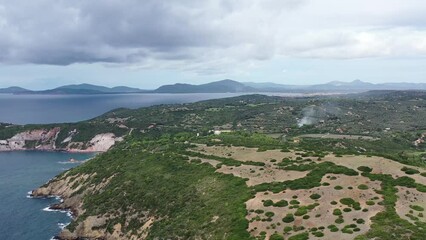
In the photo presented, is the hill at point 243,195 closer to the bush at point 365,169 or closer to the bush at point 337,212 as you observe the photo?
the bush at point 365,169

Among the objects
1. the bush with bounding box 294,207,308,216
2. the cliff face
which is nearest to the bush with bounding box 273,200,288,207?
the bush with bounding box 294,207,308,216

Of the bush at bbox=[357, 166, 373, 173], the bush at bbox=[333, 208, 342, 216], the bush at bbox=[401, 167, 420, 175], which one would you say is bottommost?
the bush at bbox=[333, 208, 342, 216]

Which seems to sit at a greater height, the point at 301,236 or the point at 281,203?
the point at 281,203

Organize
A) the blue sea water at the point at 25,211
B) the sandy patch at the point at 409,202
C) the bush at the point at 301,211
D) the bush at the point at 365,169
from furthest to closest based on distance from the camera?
the blue sea water at the point at 25,211 → the bush at the point at 365,169 → the bush at the point at 301,211 → the sandy patch at the point at 409,202

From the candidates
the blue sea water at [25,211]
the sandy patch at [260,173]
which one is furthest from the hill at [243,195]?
the blue sea water at [25,211]

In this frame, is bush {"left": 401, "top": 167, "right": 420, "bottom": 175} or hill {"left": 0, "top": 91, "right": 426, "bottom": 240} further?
bush {"left": 401, "top": 167, "right": 420, "bottom": 175}

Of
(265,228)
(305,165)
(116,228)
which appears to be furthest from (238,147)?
(265,228)

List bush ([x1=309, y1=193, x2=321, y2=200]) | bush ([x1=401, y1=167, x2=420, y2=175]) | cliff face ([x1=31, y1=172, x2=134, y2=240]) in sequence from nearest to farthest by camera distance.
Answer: bush ([x1=309, y1=193, x2=321, y2=200]) → bush ([x1=401, y1=167, x2=420, y2=175]) → cliff face ([x1=31, y1=172, x2=134, y2=240])

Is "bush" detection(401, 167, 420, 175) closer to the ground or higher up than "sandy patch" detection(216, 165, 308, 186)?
higher up

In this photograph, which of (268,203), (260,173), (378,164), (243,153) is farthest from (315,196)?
(243,153)

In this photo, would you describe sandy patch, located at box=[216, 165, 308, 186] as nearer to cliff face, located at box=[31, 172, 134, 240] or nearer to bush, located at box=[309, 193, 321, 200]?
bush, located at box=[309, 193, 321, 200]

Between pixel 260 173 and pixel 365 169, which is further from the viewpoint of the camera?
pixel 260 173

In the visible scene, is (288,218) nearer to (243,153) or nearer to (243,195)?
(243,195)
